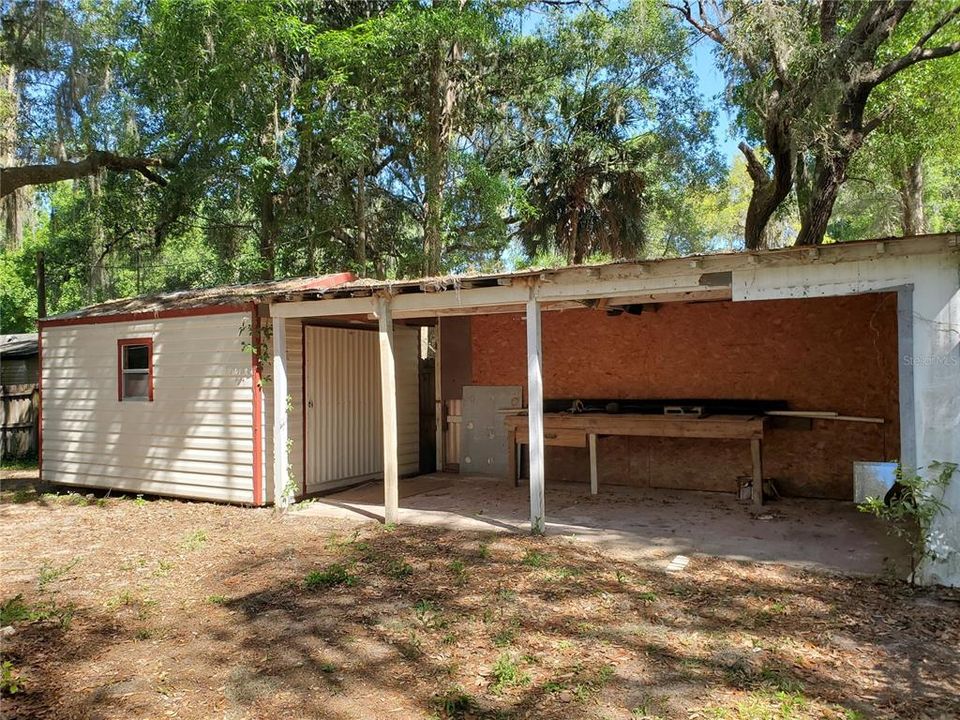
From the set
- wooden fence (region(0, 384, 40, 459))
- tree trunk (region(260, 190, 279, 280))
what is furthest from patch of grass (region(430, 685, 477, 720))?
wooden fence (region(0, 384, 40, 459))

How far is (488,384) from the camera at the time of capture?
997 cm

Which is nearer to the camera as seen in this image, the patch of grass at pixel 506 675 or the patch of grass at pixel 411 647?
the patch of grass at pixel 506 675

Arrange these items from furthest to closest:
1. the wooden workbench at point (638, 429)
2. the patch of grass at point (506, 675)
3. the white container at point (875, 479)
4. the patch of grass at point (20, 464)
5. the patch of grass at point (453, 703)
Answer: the patch of grass at point (20, 464) < the wooden workbench at point (638, 429) < the white container at point (875, 479) < the patch of grass at point (506, 675) < the patch of grass at point (453, 703)

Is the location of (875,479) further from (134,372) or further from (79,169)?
(79,169)

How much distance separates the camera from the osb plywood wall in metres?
7.55

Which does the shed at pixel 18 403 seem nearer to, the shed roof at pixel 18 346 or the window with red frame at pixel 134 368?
the shed roof at pixel 18 346

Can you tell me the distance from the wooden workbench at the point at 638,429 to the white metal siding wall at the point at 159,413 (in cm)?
350

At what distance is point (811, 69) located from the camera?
29.7 feet

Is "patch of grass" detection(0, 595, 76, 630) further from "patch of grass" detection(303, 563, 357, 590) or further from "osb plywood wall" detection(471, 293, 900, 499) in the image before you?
"osb plywood wall" detection(471, 293, 900, 499)

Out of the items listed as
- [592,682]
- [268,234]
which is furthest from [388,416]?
[268,234]

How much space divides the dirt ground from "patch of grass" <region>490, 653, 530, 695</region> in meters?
0.02

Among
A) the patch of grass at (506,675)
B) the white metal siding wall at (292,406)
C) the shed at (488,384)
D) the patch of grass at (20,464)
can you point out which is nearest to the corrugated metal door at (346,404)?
the shed at (488,384)

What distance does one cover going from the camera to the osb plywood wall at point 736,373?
7555 mm

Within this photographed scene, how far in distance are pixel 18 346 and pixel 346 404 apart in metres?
11.0
